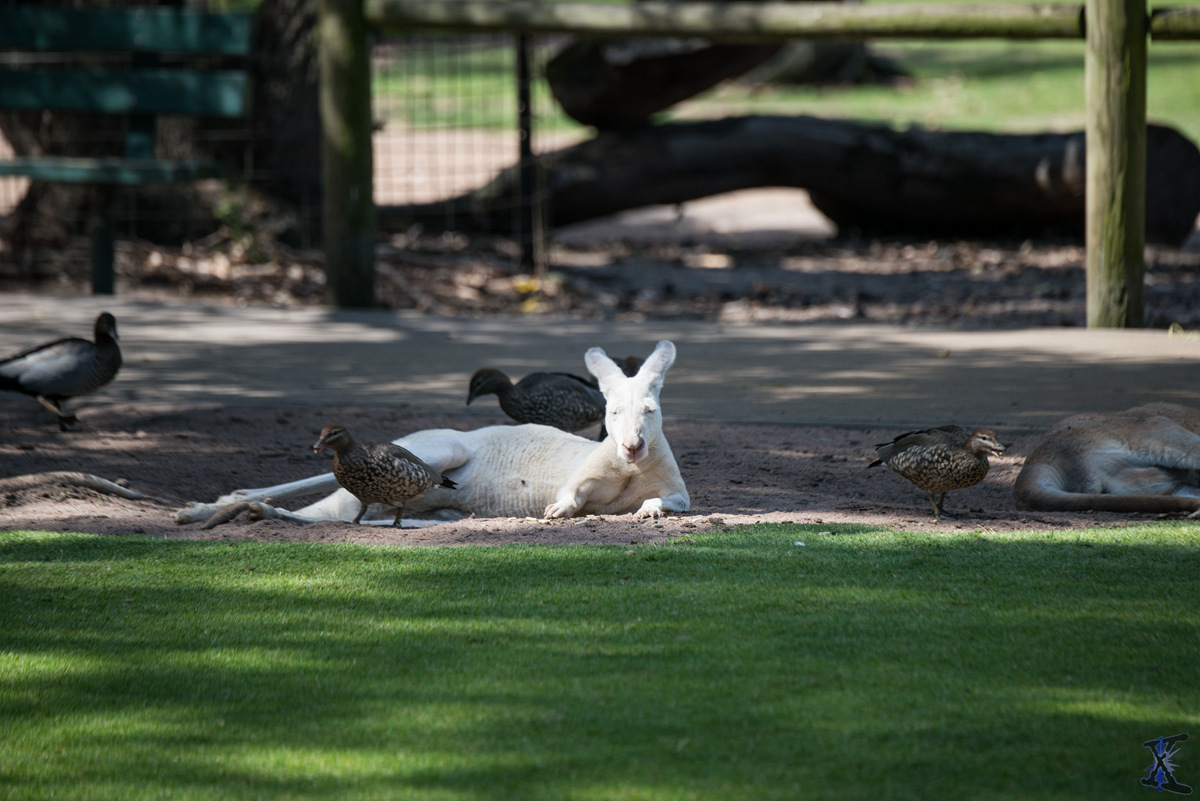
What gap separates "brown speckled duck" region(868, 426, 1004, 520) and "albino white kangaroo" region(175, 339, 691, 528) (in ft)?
2.75

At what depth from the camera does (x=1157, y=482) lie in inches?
187

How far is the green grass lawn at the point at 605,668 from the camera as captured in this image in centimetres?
256

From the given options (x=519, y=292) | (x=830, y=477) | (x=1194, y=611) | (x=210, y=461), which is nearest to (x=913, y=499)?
(x=830, y=477)

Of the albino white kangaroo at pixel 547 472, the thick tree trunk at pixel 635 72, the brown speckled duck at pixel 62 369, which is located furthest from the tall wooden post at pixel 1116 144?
the brown speckled duck at pixel 62 369

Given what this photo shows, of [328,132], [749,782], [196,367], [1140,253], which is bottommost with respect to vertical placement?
[749,782]

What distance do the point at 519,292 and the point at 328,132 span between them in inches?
97.0

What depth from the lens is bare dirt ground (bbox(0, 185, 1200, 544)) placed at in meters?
4.52

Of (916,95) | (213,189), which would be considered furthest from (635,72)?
(916,95)

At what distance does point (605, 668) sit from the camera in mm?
3029

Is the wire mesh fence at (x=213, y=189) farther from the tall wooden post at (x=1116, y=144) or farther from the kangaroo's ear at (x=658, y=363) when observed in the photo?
the kangaroo's ear at (x=658, y=363)

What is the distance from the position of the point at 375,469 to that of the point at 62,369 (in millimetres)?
2400

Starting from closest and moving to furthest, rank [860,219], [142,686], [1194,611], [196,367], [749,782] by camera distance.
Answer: [749,782]
[142,686]
[1194,611]
[196,367]
[860,219]

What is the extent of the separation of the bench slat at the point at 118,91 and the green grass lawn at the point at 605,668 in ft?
21.1

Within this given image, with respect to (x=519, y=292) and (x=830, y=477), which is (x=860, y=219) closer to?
(x=519, y=292)
